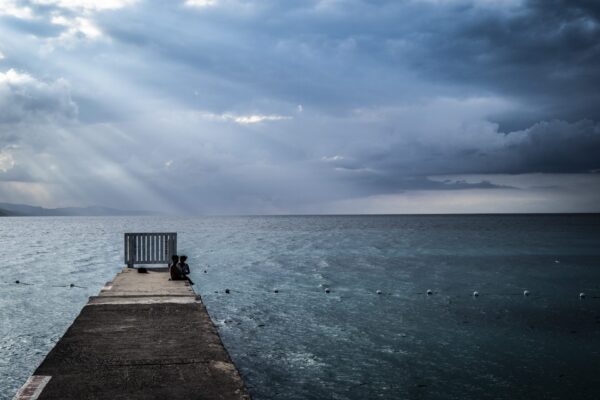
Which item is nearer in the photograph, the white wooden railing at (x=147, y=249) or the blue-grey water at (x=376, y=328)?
the blue-grey water at (x=376, y=328)

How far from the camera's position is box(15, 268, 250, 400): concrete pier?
24.5ft

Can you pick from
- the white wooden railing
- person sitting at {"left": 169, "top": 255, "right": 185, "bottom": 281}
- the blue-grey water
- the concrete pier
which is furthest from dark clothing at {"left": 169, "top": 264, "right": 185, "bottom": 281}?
the concrete pier

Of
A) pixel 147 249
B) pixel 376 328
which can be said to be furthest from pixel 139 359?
pixel 147 249

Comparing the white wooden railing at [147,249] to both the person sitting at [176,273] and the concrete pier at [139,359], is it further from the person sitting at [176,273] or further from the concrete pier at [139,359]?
the concrete pier at [139,359]

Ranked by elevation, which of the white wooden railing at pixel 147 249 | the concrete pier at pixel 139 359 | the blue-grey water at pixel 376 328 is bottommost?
the blue-grey water at pixel 376 328

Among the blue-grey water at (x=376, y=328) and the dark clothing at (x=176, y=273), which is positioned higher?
the dark clothing at (x=176, y=273)

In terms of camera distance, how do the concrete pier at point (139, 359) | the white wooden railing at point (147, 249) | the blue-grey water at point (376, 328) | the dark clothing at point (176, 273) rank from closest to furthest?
the concrete pier at point (139, 359)
the blue-grey water at point (376, 328)
the dark clothing at point (176, 273)
the white wooden railing at point (147, 249)

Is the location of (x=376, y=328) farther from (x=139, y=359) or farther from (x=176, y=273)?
(x=139, y=359)

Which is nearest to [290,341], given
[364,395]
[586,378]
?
[364,395]

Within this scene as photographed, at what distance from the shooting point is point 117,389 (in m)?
7.49

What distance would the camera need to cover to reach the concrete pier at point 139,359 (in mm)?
7461

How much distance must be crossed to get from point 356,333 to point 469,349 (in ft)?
13.4

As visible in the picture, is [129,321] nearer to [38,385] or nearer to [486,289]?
[38,385]

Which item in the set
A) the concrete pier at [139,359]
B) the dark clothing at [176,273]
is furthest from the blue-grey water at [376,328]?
the concrete pier at [139,359]
